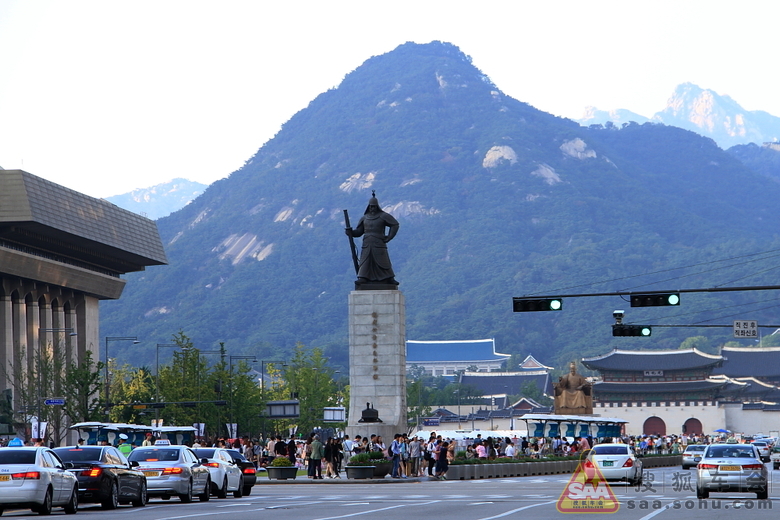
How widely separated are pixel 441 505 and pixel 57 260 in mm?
77912

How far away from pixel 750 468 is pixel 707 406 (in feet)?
400

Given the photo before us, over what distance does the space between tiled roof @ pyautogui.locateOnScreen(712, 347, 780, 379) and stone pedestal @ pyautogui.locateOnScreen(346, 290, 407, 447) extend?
129 m

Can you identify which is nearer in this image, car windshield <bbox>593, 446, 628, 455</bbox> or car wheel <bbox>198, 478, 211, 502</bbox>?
car wheel <bbox>198, 478, 211, 502</bbox>

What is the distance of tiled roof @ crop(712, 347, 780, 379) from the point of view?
180875mm

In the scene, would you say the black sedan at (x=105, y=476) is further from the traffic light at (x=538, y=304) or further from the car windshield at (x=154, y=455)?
the traffic light at (x=538, y=304)

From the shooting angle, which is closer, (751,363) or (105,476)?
(105,476)

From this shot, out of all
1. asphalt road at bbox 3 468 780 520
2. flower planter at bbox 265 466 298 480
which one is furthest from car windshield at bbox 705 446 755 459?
flower planter at bbox 265 466 298 480

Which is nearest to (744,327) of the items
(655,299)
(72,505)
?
(655,299)

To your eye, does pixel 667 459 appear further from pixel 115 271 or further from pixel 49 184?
pixel 115 271

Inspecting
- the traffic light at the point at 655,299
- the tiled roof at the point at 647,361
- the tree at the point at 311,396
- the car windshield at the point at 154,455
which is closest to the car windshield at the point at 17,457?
the car windshield at the point at 154,455

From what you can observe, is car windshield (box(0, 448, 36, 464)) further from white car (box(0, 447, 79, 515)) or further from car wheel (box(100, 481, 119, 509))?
car wheel (box(100, 481, 119, 509))

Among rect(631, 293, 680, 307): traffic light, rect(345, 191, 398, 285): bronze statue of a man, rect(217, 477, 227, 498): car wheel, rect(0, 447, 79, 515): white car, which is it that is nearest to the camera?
rect(0, 447, 79, 515): white car

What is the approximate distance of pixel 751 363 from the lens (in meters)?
182

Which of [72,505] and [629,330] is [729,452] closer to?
[629,330]
